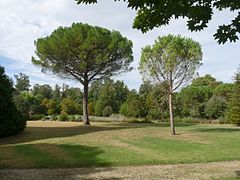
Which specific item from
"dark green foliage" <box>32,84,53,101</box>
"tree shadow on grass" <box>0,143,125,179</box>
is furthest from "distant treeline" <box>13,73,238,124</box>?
"tree shadow on grass" <box>0,143,125,179</box>

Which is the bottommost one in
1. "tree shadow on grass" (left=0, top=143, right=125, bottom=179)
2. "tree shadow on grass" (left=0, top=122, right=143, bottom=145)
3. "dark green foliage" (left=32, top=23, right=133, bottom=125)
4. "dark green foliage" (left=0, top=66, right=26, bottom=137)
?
"tree shadow on grass" (left=0, top=143, right=125, bottom=179)

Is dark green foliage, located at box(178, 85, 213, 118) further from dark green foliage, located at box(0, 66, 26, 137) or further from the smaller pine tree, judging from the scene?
dark green foliage, located at box(0, 66, 26, 137)

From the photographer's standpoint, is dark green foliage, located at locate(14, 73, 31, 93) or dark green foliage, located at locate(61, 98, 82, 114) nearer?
dark green foliage, located at locate(61, 98, 82, 114)

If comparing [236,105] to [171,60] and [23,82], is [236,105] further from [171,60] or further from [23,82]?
[23,82]

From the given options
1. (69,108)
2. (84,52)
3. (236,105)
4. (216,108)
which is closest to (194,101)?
(216,108)

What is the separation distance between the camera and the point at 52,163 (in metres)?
11.8

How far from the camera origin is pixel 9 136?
73.6 feet

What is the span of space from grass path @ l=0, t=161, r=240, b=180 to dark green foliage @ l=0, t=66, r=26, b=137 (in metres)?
11.3

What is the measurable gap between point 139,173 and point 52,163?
316 centimetres

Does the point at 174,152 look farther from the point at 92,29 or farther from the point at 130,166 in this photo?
the point at 92,29

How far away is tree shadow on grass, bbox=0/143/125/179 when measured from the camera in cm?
1009

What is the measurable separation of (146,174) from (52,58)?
2516cm

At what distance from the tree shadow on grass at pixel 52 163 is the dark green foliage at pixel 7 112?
662 cm

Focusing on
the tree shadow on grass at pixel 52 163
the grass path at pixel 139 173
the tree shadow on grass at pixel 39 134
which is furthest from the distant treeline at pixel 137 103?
the grass path at pixel 139 173
